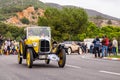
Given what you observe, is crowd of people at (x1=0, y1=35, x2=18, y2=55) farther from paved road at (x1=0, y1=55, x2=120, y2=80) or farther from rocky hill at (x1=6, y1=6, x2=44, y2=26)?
rocky hill at (x1=6, y1=6, x2=44, y2=26)

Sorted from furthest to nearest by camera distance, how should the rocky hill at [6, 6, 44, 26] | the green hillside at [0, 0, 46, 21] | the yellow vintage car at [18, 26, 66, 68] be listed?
1. the rocky hill at [6, 6, 44, 26]
2. the green hillside at [0, 0, 46, 21]
3. the yellow vintage car at [18, 26, 66, 68]

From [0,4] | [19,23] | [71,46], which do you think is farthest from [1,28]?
[71,46]

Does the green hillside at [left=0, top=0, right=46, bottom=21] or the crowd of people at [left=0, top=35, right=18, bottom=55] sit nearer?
the crowd of people at [left=0, top=35, right=18, bottom=55]

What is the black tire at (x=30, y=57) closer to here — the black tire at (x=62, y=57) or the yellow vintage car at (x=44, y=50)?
the yellow vintage car at (x=44, y=50)

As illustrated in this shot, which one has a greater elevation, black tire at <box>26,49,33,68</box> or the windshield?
the windshield

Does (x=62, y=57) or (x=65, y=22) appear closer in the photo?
(x=62, y=57)

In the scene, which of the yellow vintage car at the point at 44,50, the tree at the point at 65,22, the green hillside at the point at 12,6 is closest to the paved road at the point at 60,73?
the yellow vintage car at the point at 44,50

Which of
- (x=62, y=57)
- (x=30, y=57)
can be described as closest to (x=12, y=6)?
(x=62, y=57)

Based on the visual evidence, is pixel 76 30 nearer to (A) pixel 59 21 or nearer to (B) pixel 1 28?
(A) pixel 59 21

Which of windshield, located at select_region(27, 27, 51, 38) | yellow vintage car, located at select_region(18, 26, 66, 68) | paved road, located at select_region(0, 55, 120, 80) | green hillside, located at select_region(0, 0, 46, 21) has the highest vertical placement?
green hillside, located at select_region(0, 0, 46, 21)

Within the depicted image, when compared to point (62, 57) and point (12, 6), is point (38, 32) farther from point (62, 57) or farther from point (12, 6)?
point (12, 6)

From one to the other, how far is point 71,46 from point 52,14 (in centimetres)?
5369

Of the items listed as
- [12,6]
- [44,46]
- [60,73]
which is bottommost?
[60,73]

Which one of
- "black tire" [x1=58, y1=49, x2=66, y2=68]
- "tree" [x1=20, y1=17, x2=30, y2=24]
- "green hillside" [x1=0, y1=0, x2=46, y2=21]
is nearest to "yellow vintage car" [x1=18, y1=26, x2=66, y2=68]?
"black tire" [x1=58, y1=49, x2=66, y2=68]
